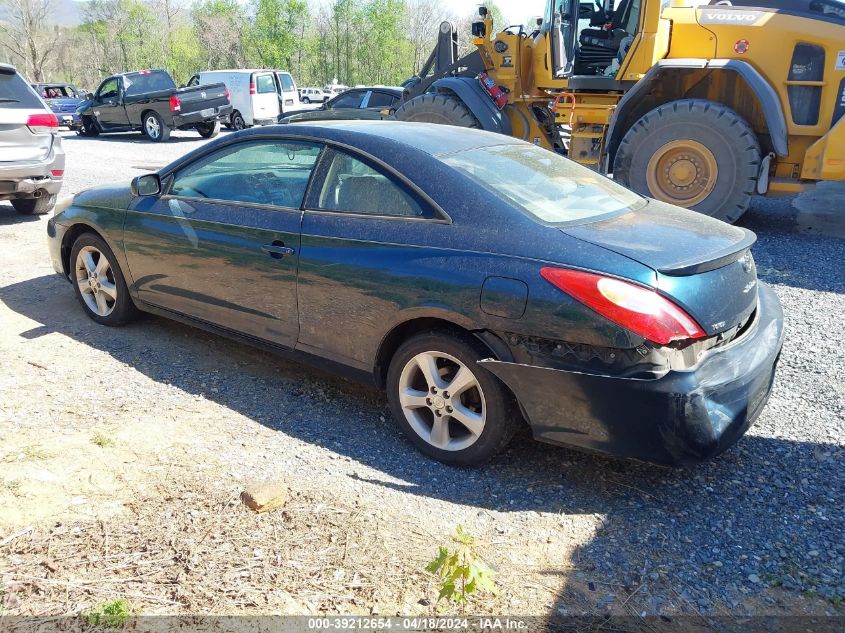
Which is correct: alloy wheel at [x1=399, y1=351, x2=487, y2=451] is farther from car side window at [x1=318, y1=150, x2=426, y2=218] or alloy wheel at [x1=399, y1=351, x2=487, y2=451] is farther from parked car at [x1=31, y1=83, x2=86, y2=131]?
parked car at [x1=31, y1=83, x2=86, y2=131]

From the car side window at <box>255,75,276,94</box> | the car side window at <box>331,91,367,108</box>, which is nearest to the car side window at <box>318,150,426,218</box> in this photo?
the car side window at <box>331,91,367,108</box>

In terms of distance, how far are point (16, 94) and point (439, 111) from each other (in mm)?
5322

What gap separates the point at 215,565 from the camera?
8.48ft

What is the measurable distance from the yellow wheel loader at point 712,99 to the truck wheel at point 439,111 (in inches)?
52.2

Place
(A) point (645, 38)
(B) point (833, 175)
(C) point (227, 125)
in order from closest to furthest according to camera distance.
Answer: (B) point (833, 175), (A) point (645, 38), (C) point (227, 125)

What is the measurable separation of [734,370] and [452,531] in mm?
1363

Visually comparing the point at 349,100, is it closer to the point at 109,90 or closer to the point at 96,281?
the point at 109,90

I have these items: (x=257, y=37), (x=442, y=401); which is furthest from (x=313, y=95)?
(x=442, y=401)

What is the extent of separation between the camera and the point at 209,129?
821 inches

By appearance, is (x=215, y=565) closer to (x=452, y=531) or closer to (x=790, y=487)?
(x=452, y=531)

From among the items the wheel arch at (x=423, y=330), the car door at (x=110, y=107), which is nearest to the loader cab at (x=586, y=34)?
the wheel arch at (x=423, y=330)

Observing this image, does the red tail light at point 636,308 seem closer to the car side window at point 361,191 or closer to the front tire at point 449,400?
the front tire at point 449,400

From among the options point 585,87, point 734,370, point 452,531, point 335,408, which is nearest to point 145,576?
point 452,531

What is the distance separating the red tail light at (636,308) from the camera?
271 cm
